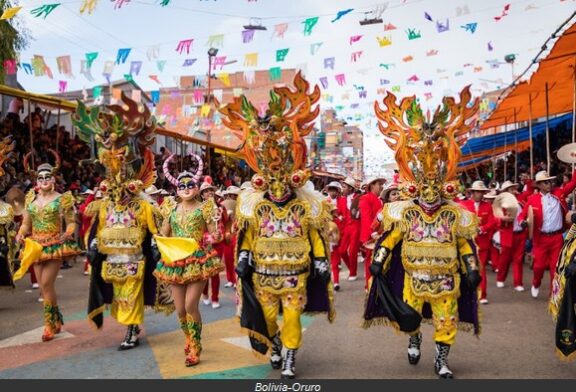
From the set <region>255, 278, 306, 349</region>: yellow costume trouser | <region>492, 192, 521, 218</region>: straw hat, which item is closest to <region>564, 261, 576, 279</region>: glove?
<region>255, 278, 306, 349</region>: yellow costume trouser

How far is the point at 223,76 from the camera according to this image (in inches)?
651

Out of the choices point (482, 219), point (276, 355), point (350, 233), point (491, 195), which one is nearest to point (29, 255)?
point (276, 355)

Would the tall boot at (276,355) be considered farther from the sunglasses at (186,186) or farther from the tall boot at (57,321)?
the tall boot at (57,321)

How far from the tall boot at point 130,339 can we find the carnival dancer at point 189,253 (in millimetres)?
790

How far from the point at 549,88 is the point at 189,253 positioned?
8758 mm

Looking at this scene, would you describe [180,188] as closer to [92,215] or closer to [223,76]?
[92,215]

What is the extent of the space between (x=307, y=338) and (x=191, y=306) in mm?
1542

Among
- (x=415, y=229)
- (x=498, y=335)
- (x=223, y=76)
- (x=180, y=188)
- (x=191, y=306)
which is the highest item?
(x=223, y=76)

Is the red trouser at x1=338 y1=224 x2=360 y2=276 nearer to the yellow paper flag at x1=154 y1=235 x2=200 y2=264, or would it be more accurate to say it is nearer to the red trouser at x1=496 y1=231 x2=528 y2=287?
the red trouser at x1=496 y1=231 x2=528 y2=287

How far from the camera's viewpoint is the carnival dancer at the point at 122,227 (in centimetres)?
619

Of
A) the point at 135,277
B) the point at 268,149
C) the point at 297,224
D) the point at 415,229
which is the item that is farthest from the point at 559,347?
the point at 135,277

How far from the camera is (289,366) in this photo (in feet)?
16.6

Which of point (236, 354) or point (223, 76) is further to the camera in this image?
point (223, 76)

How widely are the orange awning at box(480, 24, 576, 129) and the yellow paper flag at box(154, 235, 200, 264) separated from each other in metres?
Answer: 5.30
